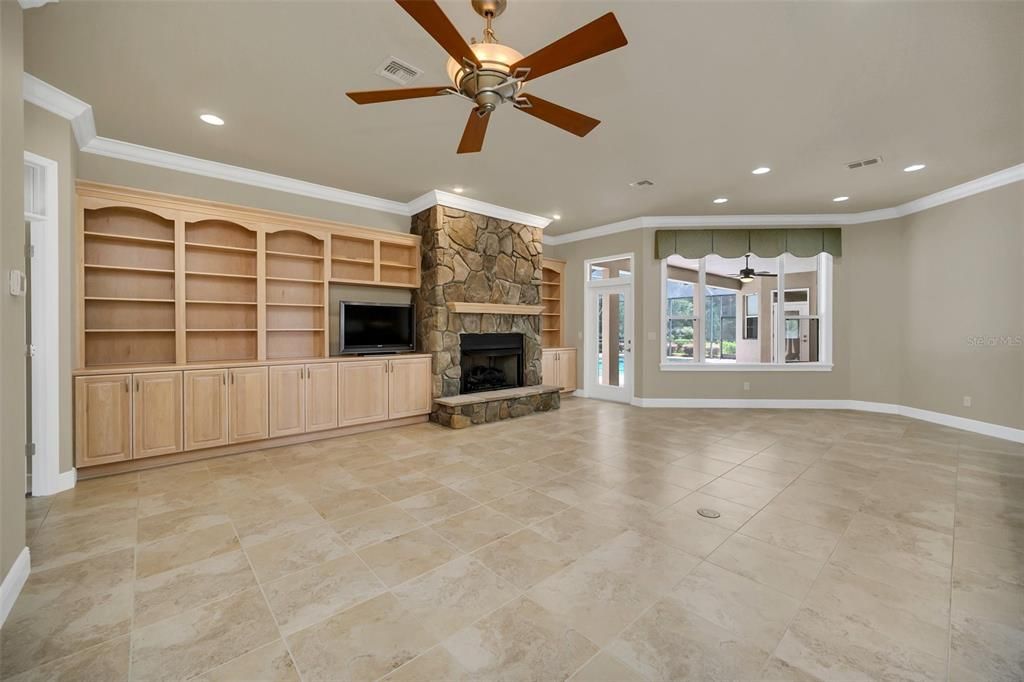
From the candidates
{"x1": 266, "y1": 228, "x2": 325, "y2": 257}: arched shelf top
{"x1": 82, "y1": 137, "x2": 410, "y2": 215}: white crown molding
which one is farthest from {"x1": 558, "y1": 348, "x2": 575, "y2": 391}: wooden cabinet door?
{"x1": 266, "y1": 228, "x2": 325, "y2": 257}: arched shelf top

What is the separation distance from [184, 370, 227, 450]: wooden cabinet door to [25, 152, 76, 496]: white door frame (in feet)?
2.76

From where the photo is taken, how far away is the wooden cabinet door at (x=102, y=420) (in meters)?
3.45

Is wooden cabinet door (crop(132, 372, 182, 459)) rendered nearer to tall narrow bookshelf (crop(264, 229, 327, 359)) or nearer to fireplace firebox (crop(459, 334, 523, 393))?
tall narrow bookshelf (crop(264, 229, 327, 359))

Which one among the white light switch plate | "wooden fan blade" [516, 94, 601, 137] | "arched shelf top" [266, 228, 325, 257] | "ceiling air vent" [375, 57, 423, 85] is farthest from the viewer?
"arched shelf top" [266, 228, 325, 257]

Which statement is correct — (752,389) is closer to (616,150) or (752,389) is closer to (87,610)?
(616,150)

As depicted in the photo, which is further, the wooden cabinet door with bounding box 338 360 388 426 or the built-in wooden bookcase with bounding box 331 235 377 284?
the built-in wooden bookcase with bounding box 331 235 377 284

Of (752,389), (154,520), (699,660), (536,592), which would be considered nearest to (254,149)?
(154,520)

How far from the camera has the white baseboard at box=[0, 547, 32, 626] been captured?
181cm

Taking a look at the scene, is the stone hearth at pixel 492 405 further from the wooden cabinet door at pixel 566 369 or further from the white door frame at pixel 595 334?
the white door frame at pixel 595 334

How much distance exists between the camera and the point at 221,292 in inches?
189

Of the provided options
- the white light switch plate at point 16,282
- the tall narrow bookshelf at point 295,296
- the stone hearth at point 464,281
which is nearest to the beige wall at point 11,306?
the white light switch plate at point 16,282

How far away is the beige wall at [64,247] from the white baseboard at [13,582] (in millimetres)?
1634

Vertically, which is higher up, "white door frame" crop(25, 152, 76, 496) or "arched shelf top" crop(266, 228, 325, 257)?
"arched shelf top" crop(266, 228, 325, 257)

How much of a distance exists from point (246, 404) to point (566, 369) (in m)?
5.13
